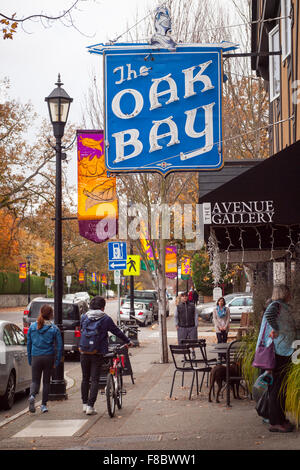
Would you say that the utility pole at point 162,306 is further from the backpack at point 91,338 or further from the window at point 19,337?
the backpack at point 91,338

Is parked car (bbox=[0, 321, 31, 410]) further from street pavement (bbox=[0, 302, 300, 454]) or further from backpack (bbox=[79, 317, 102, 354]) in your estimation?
backpack (bbox=[79, 317, 102, 354])

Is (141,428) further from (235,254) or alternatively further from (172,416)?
(235,254)

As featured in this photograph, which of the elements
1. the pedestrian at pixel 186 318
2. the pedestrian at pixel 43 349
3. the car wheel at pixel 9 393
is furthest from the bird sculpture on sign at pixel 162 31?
the pedestrian at pixel 186 318

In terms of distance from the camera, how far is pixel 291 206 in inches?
333

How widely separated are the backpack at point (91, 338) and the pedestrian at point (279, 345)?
9.74 feet

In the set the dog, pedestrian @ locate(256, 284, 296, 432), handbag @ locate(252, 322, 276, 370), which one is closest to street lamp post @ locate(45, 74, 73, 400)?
the dog

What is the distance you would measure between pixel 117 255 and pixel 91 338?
12331 millimetres

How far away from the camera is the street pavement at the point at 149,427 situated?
803 cm

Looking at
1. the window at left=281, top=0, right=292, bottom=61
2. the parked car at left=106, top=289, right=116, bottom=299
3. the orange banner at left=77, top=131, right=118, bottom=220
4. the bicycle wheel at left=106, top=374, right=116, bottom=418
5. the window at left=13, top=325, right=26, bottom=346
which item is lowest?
the parked car at left=106, top=289, right=116, bottom=299

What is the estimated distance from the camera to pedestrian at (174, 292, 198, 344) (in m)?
18.1

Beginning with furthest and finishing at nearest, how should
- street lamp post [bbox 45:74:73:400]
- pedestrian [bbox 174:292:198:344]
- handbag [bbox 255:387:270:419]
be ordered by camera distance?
1. pedestrian [bbox 174:292:198:344]
2. street lamp post [bbox 45:74:73:400]
3. handbag [bbox 255:387:270:419]

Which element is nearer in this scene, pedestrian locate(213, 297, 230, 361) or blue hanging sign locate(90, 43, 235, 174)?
Result: blue hanging sign locate(90, 43, 235, 174)

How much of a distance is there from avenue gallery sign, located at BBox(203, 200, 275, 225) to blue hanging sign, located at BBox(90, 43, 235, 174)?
2199 millimetres
